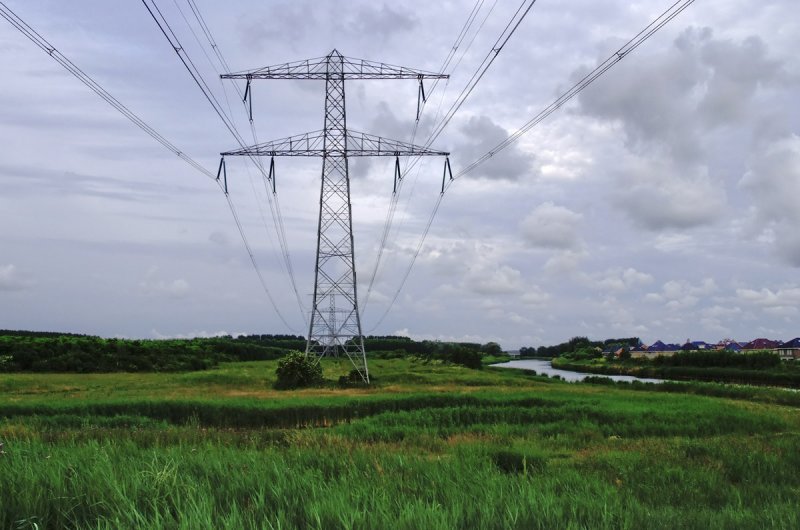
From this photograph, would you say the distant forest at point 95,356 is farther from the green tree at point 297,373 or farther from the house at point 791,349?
the house at point 791,349

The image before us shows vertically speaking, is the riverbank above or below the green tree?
below

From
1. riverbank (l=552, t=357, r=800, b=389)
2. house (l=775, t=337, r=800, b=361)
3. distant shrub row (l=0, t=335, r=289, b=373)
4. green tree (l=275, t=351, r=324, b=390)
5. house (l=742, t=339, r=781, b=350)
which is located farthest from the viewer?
house (l=742, t=339, r=781, b=350)

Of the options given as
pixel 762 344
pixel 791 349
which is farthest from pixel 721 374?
pixel 762 344

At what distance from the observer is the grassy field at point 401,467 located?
6281 mm

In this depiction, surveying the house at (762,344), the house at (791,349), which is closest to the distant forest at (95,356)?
the house at (791,349)

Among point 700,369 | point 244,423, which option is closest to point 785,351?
point 700,369

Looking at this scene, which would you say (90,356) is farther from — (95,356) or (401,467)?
(401,467)

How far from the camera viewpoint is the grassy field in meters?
6.28

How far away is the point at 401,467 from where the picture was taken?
32.7 ft

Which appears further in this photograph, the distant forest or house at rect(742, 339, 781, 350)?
house at rect(742, 339, 781, 350)

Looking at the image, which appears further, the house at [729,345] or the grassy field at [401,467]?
the house at [729,345]

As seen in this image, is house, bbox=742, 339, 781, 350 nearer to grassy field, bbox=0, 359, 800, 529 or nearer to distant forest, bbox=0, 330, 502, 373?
distant forest, bbox=0, 330, 502, 373

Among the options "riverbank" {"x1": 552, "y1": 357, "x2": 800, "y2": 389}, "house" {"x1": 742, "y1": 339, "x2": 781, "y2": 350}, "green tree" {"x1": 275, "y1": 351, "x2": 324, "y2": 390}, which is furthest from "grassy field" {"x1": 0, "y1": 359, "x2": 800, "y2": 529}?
"house" {"x1": 742, "y1": 339, "x2": 781, "y2": 350}

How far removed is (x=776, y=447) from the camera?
18609 millimetres
